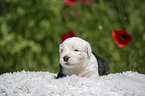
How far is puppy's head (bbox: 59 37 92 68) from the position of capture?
1.34 metres

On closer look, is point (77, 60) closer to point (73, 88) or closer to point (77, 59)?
point (77, 59)

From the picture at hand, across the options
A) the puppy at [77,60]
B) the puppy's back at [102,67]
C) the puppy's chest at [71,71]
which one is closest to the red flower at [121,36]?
the puppy's back at [102,67]

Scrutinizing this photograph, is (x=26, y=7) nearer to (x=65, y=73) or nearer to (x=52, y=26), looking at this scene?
(x=52, y=26)

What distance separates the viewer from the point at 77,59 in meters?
1.38

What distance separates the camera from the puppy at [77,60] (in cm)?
135

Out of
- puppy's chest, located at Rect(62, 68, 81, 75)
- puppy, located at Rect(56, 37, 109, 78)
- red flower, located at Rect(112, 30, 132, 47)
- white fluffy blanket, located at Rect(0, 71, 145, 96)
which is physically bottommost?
white fluffy blanket, located at Rect(0, 71, 145, 96)

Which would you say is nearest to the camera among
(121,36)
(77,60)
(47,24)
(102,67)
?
(77,60)

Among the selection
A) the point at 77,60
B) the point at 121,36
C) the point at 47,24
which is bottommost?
the point at 77,60

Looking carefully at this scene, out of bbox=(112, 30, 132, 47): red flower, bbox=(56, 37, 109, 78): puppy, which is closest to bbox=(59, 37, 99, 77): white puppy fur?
bbox=(56, 37, 109, 78): puppy

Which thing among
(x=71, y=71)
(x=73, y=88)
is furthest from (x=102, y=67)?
(x=73, y=88)

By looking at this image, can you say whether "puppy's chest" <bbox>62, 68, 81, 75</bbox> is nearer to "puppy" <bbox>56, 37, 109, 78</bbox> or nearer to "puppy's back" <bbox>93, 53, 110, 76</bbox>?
"puppy" <bbox>56, 37, 109, 78</bbox>

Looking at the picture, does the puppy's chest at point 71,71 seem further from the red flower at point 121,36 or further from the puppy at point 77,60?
the red flower at point 121,36

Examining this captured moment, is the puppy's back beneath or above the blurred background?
beneath

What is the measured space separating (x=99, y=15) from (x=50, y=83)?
2.20m
